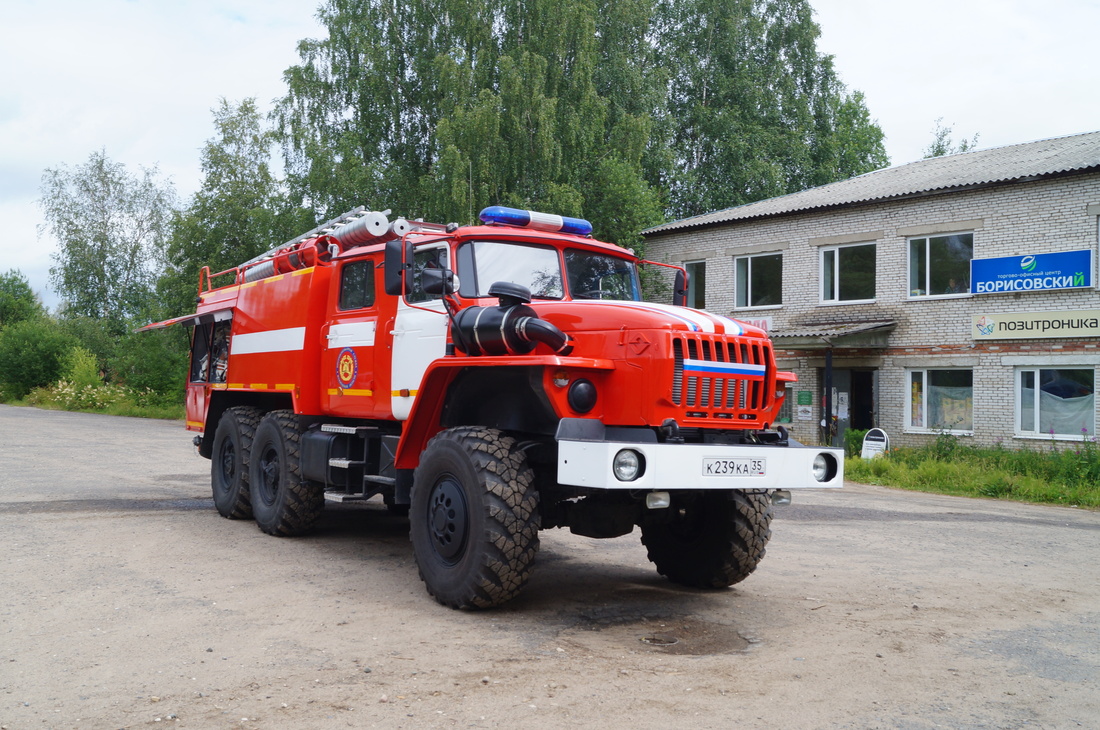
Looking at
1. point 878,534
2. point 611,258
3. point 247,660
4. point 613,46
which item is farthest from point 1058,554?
point 613,46

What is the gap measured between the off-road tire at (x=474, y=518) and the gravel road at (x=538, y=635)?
10.0 inches

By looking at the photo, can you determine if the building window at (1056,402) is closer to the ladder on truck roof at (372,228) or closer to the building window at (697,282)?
the building window at (697,282)

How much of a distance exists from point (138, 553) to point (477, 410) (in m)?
3.47

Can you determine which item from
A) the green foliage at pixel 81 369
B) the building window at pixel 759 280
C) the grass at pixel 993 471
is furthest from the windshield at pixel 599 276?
the green foliage at pixel 81 369

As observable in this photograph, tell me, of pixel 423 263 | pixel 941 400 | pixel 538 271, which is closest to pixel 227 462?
pixel 423 263

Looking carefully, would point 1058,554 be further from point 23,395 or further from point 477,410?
point 23,395

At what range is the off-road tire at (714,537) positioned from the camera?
22.5ft

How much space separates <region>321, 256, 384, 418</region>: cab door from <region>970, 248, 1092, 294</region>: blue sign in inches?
591

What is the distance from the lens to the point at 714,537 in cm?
704

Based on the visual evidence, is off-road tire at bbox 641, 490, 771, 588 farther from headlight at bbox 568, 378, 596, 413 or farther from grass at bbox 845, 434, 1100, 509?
grass at bbox 845, 434, 1100, 509

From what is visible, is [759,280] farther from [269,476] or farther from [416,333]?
[416,333]

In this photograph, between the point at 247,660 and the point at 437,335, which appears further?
the point at 437,335

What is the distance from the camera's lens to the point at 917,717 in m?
4.38

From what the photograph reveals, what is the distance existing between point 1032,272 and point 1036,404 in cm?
261
